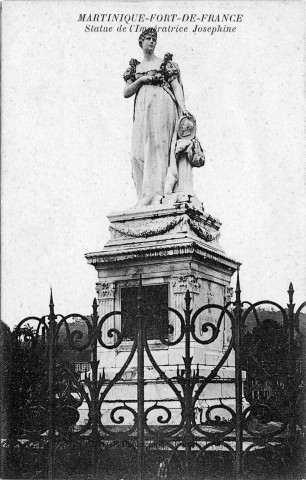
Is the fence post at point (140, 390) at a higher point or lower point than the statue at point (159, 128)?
lower

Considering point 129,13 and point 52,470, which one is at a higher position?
point 129,13

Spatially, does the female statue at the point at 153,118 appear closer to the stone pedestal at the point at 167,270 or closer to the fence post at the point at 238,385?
the stone pedestal at the point at 167,270

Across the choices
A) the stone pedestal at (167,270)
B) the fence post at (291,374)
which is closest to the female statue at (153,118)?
the stone pedestal at (167,270)

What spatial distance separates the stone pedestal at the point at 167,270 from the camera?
29.8 ft

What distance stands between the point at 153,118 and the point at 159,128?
179mm

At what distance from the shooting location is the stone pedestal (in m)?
9.09

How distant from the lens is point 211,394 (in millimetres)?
8945

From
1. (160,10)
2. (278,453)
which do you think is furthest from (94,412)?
(160,10)

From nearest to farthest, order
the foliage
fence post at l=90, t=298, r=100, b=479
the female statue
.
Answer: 1. fence post at l=90, t=298, r=100, b=479
2. the foliage
3. the female statue

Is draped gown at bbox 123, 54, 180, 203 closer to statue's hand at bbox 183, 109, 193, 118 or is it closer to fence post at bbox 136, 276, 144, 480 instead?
statue's hand at bbox 183, 109, 193, 118

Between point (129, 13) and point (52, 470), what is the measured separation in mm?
5090

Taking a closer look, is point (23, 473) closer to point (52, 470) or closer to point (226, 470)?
point (52, 470)

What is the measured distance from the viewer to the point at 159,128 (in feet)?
33.9

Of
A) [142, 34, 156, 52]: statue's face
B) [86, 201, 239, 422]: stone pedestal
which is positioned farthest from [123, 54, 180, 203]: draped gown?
[86, 201, 239, 422]: stone pedestal
